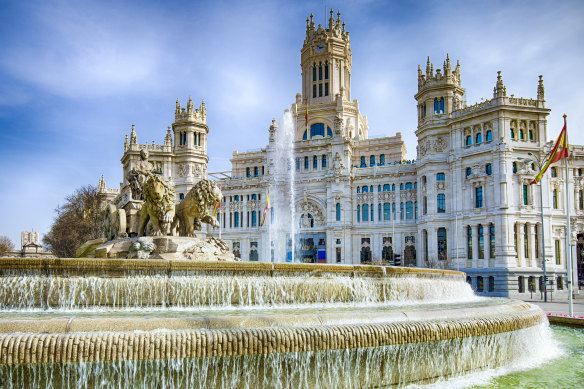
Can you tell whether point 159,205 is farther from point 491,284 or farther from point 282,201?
point 282,201

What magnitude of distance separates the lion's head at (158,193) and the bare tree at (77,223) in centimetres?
4409

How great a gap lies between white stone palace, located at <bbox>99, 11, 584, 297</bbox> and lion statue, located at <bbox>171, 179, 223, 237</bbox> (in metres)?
28.5

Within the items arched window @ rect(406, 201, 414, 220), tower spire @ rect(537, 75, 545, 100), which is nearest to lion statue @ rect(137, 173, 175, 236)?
tower spire @ rect(537, 75, 545, 100)

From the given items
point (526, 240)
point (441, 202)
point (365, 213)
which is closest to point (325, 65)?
point (365, 213)

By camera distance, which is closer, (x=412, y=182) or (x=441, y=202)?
(x=441, y=202)

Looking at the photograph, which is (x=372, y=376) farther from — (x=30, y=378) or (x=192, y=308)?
(x=30, y=378)

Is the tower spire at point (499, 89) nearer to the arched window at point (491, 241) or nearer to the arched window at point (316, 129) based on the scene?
the arched window at point (491, 241)

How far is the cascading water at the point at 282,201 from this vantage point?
71688mm

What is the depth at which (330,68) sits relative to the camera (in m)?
83.4

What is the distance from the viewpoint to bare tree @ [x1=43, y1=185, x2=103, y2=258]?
198ft

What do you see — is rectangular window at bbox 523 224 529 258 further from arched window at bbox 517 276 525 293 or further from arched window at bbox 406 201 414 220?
arched window at bbox 406 201 414 220

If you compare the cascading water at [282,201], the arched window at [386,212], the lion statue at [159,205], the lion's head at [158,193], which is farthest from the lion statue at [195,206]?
the cascading water at [282,201]

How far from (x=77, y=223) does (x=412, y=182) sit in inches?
1709

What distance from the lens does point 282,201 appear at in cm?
7325
